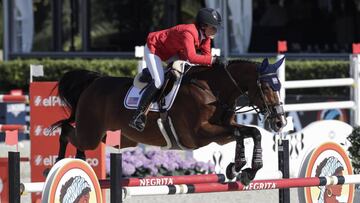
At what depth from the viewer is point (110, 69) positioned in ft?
A: 56.7

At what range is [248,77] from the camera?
855cm

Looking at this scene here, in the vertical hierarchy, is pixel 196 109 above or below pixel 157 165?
above

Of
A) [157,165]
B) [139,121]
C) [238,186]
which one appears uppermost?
[139,121]

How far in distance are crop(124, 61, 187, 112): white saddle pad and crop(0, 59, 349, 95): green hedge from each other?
7.50m

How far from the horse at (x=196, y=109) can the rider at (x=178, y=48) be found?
6.5 inches

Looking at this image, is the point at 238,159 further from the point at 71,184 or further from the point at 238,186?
the point at 71,184

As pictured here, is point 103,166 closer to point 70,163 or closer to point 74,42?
point 70,163

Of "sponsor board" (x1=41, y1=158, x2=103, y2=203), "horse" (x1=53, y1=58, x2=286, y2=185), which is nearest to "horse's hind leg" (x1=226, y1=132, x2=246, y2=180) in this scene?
"horse" (x1=53, y1=58, x2=286, y2=185)

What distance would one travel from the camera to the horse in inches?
323

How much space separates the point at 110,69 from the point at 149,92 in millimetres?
8514

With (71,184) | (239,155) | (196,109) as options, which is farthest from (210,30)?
(71,184)

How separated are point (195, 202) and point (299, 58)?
8048 mm

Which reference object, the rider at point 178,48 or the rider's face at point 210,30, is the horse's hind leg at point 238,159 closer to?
the rider at point 178,48

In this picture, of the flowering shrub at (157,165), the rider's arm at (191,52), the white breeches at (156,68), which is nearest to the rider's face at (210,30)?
the rider's arm at (191,52)
